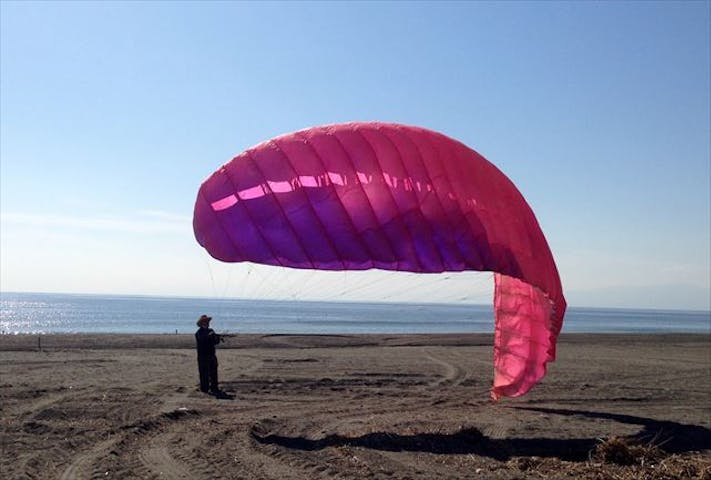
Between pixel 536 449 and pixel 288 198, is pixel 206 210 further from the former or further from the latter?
pixel 536 449

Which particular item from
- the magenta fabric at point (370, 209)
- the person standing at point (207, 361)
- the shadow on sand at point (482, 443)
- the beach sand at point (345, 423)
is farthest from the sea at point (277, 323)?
the shadow on sand at point (482, 443)

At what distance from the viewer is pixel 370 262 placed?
9.27 meters

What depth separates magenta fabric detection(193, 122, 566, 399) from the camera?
8977mm

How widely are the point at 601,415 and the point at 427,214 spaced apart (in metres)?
4.01

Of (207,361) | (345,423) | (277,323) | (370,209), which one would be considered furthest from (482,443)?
(277,323)

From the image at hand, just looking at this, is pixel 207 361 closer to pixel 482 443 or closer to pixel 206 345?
pixel 206 345

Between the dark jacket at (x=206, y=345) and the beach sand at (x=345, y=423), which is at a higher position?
the dark jacket at (x=206, y=345)

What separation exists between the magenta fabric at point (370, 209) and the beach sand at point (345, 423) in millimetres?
1790

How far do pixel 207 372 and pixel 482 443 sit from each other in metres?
5.71

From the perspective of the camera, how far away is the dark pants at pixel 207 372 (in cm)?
1204

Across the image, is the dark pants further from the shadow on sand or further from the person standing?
the shadow on sand

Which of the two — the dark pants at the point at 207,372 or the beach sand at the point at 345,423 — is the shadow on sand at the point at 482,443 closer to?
the beach sand at the point at 345,423

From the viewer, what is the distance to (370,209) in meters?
9.01

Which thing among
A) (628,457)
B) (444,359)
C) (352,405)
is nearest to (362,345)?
(444,359)
